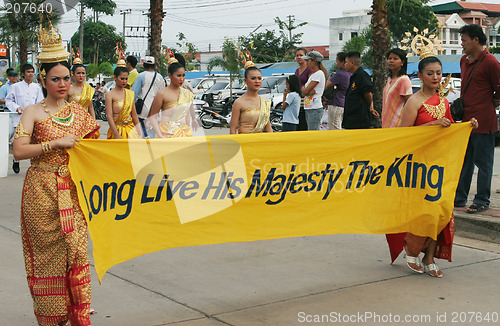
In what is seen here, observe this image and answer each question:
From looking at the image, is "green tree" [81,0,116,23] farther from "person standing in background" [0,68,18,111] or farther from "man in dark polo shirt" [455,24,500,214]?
"man in dark polo shirt" [455,24,500,214]

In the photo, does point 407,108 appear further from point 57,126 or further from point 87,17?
point 87,17

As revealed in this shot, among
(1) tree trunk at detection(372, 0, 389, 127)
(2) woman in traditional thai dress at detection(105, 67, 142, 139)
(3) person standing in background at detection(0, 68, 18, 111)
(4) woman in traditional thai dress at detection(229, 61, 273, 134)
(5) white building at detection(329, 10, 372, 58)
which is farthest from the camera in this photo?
(5) white building at detection(329, 10, 372, 58)

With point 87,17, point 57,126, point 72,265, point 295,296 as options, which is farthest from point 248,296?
point 87,17

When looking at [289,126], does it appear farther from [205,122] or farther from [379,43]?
[205,122]

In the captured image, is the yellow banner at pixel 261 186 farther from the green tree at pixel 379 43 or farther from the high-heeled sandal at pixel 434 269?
the green tree at pixel 379 43

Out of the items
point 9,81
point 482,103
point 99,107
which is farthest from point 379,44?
point 99,107

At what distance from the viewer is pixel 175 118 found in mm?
7949

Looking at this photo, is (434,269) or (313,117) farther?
(313,117)

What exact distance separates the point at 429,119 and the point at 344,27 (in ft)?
280

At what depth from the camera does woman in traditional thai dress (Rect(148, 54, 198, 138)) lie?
790 centimetres

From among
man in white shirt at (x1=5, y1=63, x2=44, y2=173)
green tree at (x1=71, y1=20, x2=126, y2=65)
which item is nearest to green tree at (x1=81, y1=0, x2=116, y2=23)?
green tree at (x1=71, y1=20, x2=126, y2=65)

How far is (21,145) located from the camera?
4008 millimetres

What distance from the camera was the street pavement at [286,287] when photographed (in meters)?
4.55

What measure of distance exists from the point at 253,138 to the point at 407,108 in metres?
1.48
